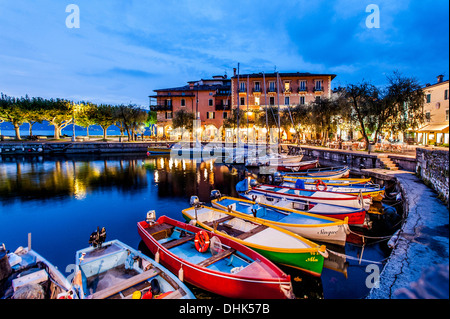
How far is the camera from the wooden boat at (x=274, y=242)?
6867 millimetres

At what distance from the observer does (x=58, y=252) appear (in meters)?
10.0

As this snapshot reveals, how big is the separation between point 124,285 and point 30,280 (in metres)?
1.90

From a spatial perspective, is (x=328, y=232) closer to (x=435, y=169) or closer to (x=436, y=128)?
(x=435, y=169)

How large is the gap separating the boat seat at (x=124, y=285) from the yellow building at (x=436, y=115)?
38.5m

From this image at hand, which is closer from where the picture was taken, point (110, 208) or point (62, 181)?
point (110, 208)

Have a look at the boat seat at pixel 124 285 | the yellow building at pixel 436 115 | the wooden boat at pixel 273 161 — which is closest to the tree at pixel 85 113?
the wooden boat at pixel 273 161

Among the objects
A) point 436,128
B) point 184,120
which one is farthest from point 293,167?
point 184,120

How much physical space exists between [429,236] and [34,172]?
121 feet

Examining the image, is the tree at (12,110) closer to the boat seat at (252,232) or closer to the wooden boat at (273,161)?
the wooden boat at (273,161)

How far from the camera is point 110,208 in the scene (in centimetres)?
1627
